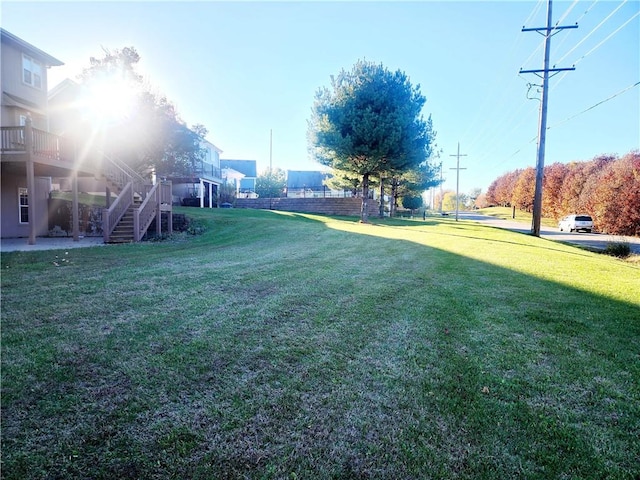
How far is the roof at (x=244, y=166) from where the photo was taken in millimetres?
51062

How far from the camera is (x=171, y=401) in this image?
2490mm

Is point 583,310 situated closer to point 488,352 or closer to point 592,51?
point 488,352

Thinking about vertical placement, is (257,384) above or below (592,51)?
below

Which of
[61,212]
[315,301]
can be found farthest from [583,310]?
[61,212]

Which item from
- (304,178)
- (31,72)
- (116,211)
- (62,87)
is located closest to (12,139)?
(116,211)

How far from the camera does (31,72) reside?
572 inches

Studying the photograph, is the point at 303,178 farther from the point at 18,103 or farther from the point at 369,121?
the point at 18,103

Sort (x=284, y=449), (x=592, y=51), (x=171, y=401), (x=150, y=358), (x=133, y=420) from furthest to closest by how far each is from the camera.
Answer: (x=592, y=51) → (x=150, y=358) → (x=171, y=401) → (x=133, y=420) → (x=284, y=449)

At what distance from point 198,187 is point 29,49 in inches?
606

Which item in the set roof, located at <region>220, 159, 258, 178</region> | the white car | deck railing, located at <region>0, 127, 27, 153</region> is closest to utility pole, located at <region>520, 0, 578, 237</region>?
the white car

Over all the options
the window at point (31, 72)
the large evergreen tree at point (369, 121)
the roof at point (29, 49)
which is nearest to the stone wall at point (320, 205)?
the large evergreen tree at point (369, 121)

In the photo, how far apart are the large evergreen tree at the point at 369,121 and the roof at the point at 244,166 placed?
31.1 metres

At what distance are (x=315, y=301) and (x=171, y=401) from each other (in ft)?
8.51

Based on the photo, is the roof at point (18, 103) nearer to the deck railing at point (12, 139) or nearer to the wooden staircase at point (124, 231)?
the deck railing at point (12, 139)
